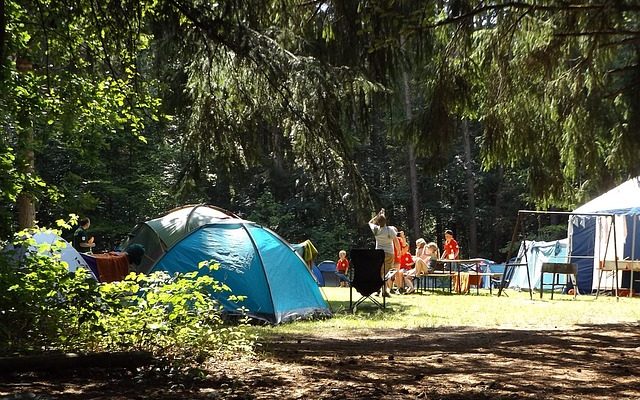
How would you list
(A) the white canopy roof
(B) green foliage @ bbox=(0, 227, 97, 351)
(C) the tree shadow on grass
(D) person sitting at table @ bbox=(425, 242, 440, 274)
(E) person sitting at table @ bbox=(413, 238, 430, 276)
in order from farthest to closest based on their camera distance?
1. (D) person sitting at table @ bbox=(425, 242, 440, 274)
2. (E) person sitting at table @ bbox=(413, 238, 430, 276)
3. (A) the white canopy roof
4. (B) green foliage @ bbox=(0, 227, 97, 351)
5. (C) the tree shadow on grass

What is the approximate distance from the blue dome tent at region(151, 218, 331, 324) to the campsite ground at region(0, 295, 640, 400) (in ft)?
2.54

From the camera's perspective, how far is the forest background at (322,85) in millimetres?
5496

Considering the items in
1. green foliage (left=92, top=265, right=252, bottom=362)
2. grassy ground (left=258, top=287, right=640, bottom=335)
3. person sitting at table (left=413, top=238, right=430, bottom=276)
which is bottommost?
grassy ground (left=258, top=287, right=640, bottom=335)

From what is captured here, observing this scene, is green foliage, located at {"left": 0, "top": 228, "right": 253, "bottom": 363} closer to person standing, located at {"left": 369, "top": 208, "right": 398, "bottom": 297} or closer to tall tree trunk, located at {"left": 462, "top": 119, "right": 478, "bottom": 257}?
person standing, located at {"left": 369, "top": 208, "right": 398, "bottom": 297}

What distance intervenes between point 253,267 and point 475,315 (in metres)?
3.14

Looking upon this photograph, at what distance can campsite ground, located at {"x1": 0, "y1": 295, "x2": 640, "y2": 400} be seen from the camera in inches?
159

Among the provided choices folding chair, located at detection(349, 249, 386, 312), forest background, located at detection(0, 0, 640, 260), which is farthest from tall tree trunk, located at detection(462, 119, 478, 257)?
forest background, located at detection(0, 0, 640, 260)

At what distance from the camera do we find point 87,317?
4926 millimetres

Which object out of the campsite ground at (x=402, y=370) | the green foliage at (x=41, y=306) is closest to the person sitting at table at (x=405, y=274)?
the campsite ground at (x=402, y=370)

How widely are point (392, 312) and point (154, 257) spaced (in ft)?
11.5

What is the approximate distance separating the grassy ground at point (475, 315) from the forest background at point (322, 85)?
1470mm

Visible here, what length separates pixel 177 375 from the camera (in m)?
4.48

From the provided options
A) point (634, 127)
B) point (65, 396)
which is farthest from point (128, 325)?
point (634, 127)

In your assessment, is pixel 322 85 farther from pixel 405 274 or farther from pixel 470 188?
pixel 470 188
